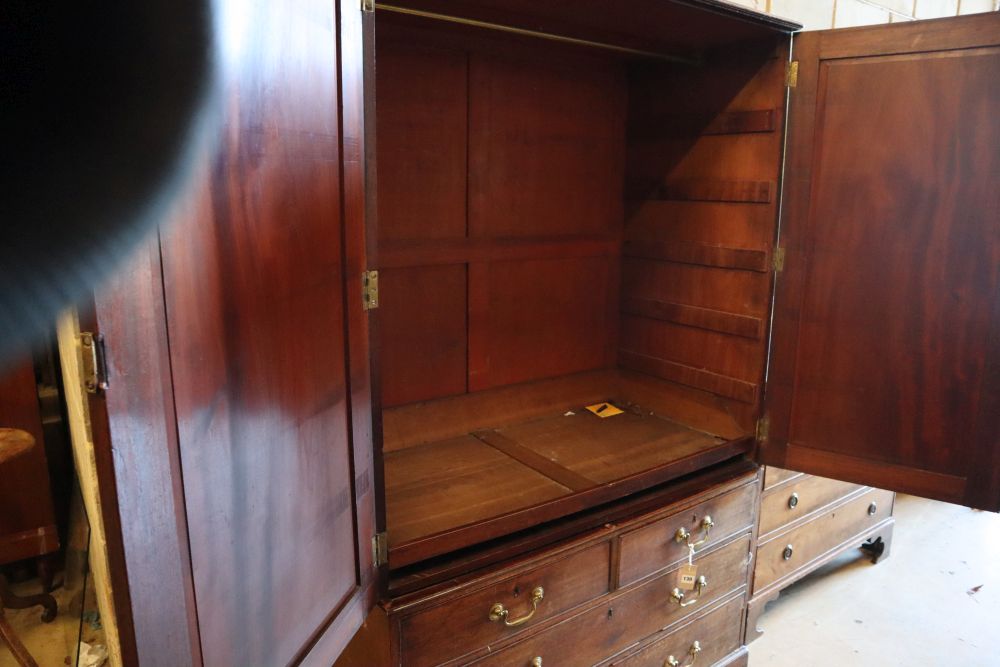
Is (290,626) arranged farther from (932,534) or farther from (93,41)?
(932,534)

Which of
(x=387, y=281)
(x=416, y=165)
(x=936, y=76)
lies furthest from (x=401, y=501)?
(x=936, y=76)

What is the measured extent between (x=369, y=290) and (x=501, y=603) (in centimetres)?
77

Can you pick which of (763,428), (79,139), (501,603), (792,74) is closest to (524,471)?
(501,603)

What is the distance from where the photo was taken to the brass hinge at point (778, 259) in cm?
183

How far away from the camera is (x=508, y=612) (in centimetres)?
147

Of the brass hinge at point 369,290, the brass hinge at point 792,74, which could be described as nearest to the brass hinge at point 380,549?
the brass hinge at point 369,290

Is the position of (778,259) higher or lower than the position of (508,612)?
higher

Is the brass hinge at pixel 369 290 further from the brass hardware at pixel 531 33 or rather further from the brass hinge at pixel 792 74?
the brass hinge at pixel 792 74

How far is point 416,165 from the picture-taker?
1787 mm

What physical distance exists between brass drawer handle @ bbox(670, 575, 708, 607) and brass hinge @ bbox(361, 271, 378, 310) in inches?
47.6

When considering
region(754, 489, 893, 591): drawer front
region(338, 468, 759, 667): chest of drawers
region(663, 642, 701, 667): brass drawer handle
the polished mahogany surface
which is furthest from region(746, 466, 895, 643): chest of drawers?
the polished mahogany surface

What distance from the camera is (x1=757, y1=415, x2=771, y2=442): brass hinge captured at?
193cm

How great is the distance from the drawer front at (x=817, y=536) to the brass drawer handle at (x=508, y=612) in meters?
0.94

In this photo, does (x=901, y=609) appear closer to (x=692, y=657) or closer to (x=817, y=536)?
(x=817, y=536)
